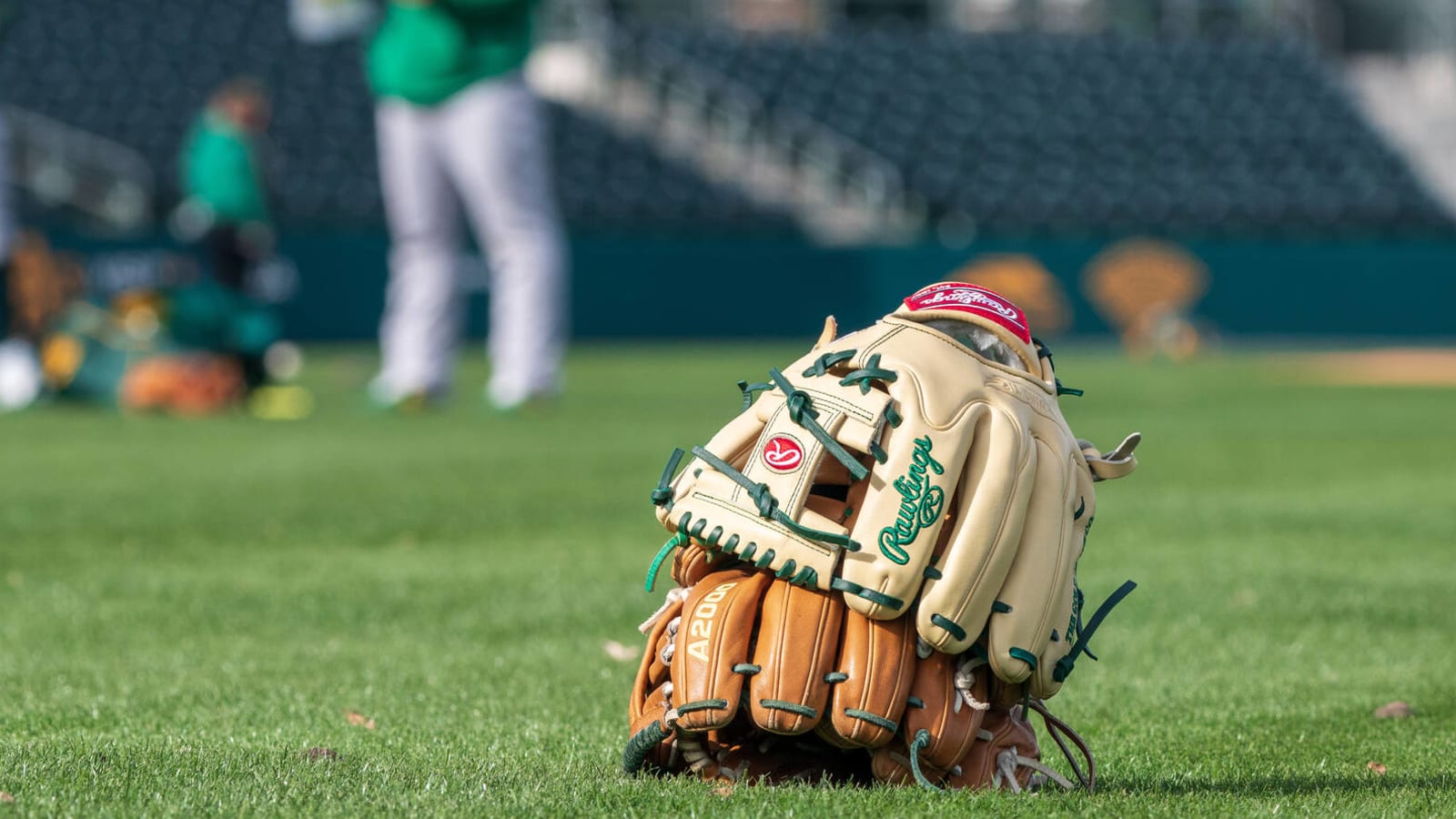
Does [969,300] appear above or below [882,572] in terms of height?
above

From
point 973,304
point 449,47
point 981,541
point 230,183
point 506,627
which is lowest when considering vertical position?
point 506,627

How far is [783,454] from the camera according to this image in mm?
2559

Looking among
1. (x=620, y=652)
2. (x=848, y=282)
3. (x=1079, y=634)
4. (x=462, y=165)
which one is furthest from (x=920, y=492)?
(x=848, y=282)

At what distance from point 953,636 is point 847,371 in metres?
0.41

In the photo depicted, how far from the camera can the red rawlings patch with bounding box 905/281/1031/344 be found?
105 inches

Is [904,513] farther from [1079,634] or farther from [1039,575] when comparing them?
[1079,634]

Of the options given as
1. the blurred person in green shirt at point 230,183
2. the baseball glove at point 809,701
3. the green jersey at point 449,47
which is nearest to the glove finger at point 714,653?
the baseball glove at point 809,701

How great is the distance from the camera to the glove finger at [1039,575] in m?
2.48

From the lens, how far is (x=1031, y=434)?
8.41 ft

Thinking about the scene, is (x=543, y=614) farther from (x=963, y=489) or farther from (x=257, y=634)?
(x=963, y=489)

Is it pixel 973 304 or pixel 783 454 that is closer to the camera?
pixel 783 454

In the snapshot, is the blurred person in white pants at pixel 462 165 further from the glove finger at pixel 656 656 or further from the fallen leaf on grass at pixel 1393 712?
the glove finger at pixel 656 656

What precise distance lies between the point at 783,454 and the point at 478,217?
28.2 feet

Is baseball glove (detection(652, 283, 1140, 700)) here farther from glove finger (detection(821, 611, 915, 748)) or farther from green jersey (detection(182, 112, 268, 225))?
green jersey (detection(182, 112, 268, 225))
